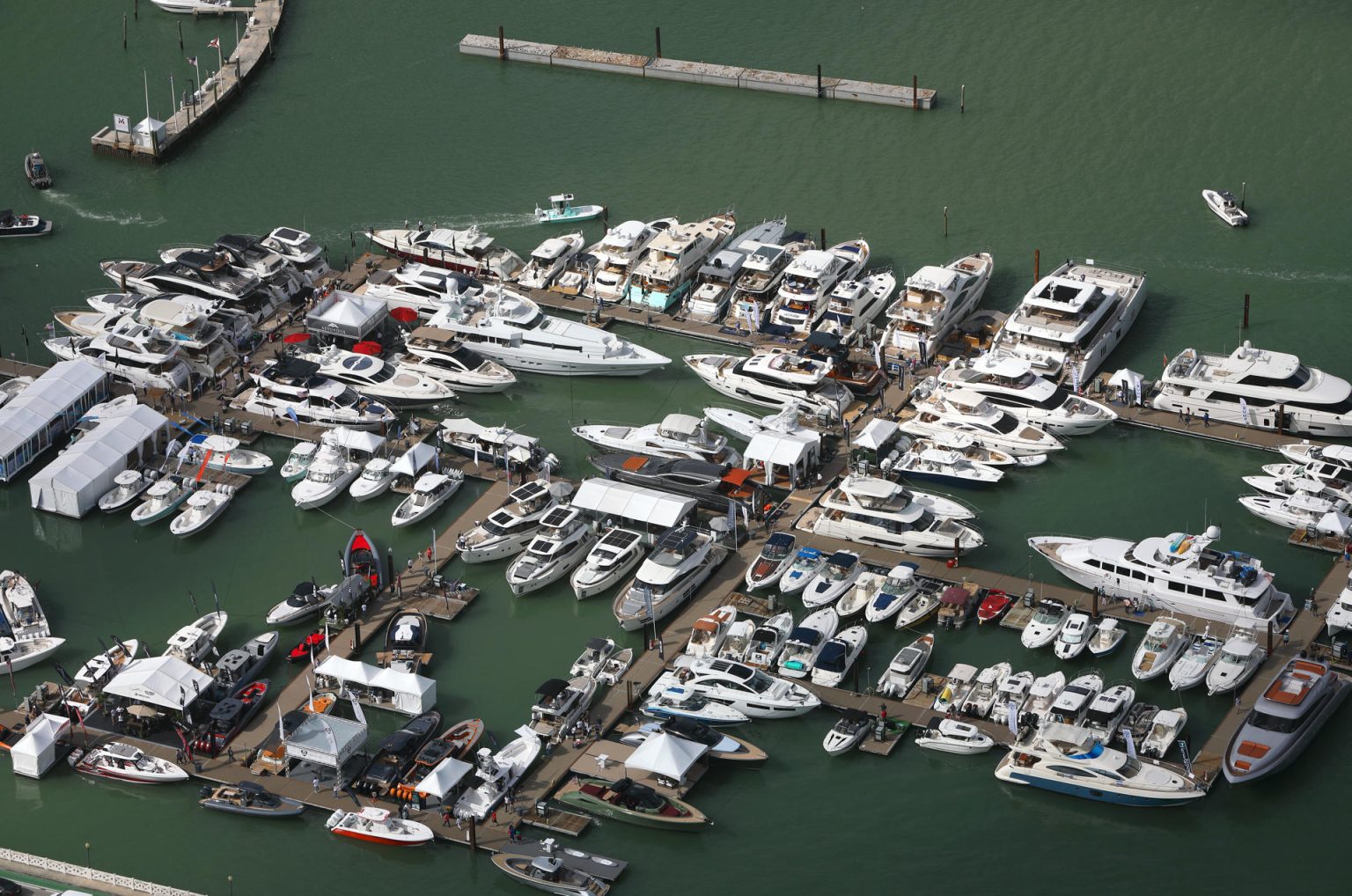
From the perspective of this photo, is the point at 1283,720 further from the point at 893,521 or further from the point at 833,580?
the point at 893,521

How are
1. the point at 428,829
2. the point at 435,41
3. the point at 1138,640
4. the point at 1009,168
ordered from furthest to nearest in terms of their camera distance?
the point at 435,41
the point at 1009,168
the point at 1138,640
the point at 428,829

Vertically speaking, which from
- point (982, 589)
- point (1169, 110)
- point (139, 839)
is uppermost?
point (1169, 110)

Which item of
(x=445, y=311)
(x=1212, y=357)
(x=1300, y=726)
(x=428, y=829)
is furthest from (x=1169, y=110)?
(x=428, y=829)

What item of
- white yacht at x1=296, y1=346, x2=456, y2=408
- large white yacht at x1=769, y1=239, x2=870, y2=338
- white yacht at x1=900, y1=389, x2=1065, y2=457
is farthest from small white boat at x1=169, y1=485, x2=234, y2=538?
white yacht at x1=900, y1=389, x2=1065, y2=457

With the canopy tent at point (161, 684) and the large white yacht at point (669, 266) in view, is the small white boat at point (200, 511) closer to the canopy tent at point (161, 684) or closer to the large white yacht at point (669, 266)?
the canopy tent at point (161, 684)

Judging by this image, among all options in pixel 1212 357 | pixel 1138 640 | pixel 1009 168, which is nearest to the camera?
pixel 1138 640

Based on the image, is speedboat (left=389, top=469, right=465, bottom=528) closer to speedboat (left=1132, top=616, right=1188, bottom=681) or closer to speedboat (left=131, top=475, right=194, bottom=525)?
speedboat (left=131, top=475, right=194, bottom=525)

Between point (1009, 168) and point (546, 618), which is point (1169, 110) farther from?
point (546, 618)
